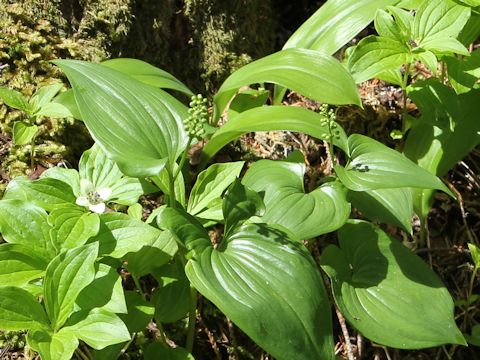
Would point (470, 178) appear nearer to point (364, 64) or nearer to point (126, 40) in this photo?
point (364, 64)

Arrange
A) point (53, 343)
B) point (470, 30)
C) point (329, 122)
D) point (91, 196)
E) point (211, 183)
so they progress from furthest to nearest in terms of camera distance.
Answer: point (470, 30), point (211, 183), point (329, 122), point (91, 196), point (53, 343)

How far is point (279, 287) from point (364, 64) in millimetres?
1104

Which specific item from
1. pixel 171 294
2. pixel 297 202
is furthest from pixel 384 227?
pixel 171 294

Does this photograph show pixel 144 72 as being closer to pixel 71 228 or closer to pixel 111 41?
pixel 111 41

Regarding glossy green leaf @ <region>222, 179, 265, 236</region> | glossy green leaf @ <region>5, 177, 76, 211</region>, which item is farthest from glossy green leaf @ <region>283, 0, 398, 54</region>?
glossy green leaf @ <region>5, 177, 76, 211</region>

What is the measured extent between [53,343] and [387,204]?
1406 mm

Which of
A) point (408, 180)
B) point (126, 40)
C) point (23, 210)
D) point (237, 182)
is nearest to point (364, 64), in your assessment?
point (408, 180)

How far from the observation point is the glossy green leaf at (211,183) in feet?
7.69

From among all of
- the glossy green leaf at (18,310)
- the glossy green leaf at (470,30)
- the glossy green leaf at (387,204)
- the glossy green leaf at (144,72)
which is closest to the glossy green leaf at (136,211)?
the glossy green leaf at (18,310)

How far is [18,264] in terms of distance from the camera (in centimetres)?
189

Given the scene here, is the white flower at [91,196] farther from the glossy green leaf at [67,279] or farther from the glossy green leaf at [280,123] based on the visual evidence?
the glossy green leaf at [280,123]

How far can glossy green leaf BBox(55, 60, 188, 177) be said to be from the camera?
1.93 m

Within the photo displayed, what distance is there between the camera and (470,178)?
2.89m

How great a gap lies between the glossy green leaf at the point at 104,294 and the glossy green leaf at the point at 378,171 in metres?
0.88
